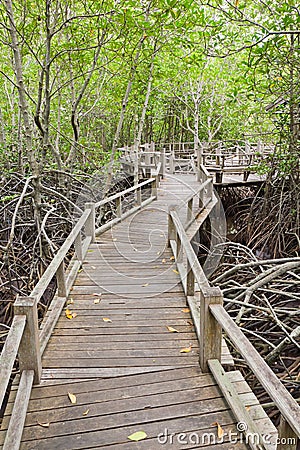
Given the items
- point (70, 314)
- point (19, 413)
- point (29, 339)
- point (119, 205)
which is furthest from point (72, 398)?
point (119, 205)

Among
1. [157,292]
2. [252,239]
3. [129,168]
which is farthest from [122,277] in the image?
[129,168]

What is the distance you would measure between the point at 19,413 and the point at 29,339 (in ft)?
1.43

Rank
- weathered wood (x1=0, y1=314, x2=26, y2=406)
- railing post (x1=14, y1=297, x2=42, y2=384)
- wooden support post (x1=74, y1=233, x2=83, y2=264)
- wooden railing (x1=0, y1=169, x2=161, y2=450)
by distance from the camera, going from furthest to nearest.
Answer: wooden support post (x1=74, y1=233, x2=83, y2=264) → railing post (x1=14, y1=297, x2=42, y2=384) → wooden railing (x1=0, y1=169, x2=161, y2=450) → weathered wood (x1=0, y1=314, x2=26, y2=406)

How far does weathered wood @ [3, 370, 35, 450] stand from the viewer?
2125 mm

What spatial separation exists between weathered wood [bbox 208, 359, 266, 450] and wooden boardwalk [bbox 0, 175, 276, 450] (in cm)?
6

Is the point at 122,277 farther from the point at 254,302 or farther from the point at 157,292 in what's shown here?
the point at 254,302

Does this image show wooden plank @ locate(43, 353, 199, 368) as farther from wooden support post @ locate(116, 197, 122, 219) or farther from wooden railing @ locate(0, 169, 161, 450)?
wooden support post @ locate(116, 197, 122, 219)

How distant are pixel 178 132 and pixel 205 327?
947 inches

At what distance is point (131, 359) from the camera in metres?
3.02

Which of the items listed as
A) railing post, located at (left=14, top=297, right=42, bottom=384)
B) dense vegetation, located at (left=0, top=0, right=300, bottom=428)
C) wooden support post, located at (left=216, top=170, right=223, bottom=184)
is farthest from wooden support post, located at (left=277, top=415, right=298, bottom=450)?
wooden support post, located at (left=216, top=170, right=223, bottom=184)

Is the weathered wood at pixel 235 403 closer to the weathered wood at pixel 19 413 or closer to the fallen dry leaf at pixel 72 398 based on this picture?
the fallen dry leaf at pixel 72 398

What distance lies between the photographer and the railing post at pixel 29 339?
2.50 metres

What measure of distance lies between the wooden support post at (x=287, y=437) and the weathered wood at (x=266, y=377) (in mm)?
49

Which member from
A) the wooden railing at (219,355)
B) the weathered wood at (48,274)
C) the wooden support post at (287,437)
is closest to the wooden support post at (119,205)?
the weathered wood at (48,274)
